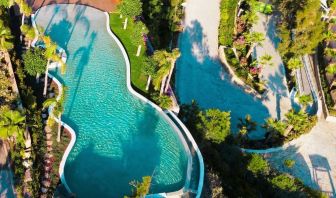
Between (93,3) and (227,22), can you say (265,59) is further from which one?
(93,3)

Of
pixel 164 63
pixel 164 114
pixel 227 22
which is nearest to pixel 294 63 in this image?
pixel 227 22

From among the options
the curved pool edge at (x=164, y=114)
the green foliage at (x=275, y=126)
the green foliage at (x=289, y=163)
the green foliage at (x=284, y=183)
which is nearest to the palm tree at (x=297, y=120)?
the green foliage at (x=275, y=126)

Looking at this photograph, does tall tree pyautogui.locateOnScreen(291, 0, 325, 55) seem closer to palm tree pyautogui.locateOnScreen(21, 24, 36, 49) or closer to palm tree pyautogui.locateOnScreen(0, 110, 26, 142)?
palm tree pyautogui.locateOnScreen(21, 24, 36, 49)

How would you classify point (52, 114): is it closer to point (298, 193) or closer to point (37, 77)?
point (37, 77)

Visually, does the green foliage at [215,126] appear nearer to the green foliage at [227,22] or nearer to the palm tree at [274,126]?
the palm tree at [274,126]

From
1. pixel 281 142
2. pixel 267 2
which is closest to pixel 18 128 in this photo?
pixel 281 142

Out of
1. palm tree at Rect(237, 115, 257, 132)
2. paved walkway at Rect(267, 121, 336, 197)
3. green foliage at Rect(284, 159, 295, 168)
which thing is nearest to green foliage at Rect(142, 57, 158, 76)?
palm tree at Rect(237, 115, 257, 132)
